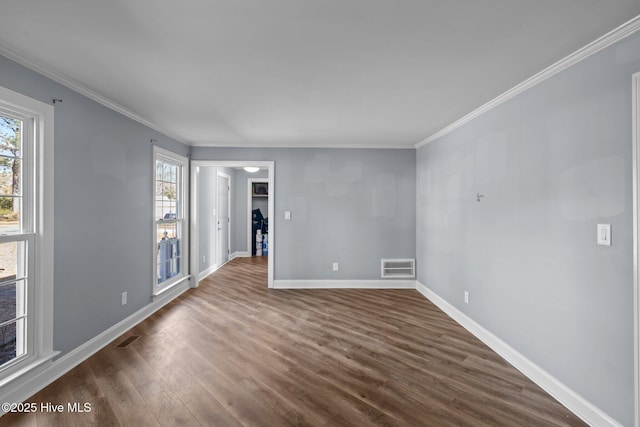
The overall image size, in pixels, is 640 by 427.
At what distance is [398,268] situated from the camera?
15.3 ft

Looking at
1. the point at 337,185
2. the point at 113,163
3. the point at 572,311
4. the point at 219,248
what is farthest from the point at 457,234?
the point at 219,248

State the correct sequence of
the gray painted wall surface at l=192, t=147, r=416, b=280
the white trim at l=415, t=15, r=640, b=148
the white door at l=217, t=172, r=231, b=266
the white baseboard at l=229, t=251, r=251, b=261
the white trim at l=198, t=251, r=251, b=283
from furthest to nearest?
the white baseboard at l=229, t=251, r=251, b=261
the white door at l=217, t=172, r=231, b=266
the white trim at l=198, t=251, r=251, b=283
the gray painted wall surface at l=192, t=147, r=416, b=280
the white trim at l=415, t=15, r=640, b=148

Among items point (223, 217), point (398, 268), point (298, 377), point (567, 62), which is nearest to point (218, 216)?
point (223, 217)

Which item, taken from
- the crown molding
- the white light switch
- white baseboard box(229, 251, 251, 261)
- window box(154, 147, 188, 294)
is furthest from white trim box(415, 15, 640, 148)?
white baseboard box(229, 251, 251, 261)

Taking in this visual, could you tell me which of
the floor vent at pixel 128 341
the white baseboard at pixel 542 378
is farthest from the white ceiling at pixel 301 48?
the floor vent at pixel 128 341

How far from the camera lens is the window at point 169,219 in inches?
149

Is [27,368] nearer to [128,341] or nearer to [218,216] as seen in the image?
[128,341]

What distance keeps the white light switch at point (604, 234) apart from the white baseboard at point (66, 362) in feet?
12.9

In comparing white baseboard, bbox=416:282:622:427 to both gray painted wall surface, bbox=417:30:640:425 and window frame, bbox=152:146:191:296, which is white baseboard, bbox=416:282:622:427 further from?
window frame, bbox=152:146:191:296

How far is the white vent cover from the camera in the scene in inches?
182

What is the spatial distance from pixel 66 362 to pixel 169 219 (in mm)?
2085

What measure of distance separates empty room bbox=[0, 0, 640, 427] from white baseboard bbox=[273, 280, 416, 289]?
855 millimetres

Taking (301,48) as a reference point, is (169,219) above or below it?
below

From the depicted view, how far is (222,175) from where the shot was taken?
626 cm
